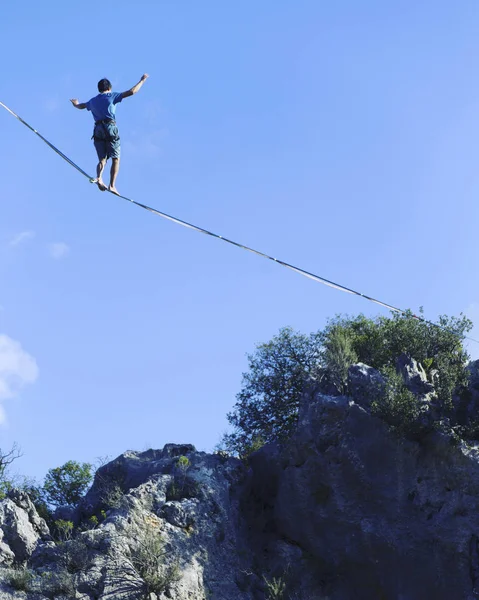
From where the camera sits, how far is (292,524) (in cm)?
2511

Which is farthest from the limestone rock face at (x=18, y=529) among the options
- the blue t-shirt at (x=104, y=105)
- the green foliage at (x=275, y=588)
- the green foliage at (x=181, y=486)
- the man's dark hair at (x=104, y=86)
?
the man's dark hair at (x=104, y=86)

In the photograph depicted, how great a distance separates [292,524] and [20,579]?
8.38m

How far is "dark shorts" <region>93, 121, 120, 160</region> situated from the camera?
55.2 feet

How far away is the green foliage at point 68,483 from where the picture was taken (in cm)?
3241

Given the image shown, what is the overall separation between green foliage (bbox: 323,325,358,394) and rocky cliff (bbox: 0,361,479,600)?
63 centimetres

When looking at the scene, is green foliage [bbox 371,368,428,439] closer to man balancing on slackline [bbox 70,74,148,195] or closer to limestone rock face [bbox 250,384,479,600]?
limestone rock face [bbox 250,384,479,600]

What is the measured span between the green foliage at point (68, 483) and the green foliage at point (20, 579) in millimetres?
11076

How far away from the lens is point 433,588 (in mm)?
22266

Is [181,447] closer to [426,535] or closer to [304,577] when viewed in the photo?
[304,577]

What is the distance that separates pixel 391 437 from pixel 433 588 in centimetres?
435

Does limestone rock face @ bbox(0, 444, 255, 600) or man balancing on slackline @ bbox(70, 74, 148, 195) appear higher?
man balancing on slackline @ bbox(70, 74, 148, 195)

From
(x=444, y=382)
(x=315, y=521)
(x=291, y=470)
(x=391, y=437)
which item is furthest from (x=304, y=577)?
(x=444, y=382)

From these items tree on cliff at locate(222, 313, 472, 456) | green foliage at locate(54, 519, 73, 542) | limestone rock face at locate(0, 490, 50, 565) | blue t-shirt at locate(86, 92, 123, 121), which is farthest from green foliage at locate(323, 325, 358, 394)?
blue t-shirt at locate(86, 92, 123, 121)

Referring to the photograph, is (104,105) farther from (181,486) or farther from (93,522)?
(93,522)
